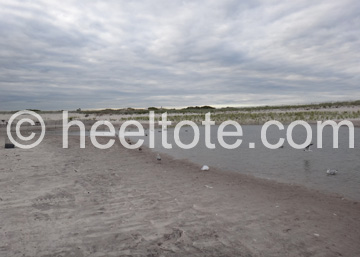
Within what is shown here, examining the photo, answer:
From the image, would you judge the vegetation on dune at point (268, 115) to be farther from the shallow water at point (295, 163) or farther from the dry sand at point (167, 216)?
the dry sand at point (167, 216)

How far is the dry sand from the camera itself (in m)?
4.20

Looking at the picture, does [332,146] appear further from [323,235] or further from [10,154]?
[10,154]

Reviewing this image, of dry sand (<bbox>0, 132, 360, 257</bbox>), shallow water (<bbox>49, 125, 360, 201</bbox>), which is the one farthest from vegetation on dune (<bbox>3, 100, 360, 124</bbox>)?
dry sand (<bbox>0, 132, 360, 257</bbox>)

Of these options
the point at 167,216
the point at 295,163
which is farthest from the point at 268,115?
the point at 167,216

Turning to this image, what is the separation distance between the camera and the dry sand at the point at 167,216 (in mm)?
4199

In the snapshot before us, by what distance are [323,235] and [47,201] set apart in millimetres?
5442

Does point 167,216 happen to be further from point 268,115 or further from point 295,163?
point 268,115

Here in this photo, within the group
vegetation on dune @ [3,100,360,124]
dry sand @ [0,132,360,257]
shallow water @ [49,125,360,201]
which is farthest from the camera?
vegetation on dune @ [3,100,360,124]

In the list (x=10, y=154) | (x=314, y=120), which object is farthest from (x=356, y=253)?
(x=314, y=120)

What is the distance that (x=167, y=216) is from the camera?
538 cm

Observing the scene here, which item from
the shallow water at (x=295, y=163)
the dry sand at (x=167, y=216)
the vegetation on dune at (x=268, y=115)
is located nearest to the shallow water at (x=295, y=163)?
the shallow water at (x=295, y=163)

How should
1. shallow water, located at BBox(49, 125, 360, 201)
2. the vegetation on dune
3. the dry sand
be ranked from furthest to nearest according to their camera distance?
the vegetation on dune → shallow water, located at BBox(49, 125, 360, 201) → the dry sand

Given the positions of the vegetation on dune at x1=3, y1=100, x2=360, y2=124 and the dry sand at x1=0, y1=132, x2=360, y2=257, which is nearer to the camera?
the dry sand at x1=0, y1=132, x2=360, y2=257

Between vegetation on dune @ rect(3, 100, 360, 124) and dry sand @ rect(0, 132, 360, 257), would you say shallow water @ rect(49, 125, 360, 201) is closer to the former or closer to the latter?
dry sand @ rect(0, 132, 360, 257)
